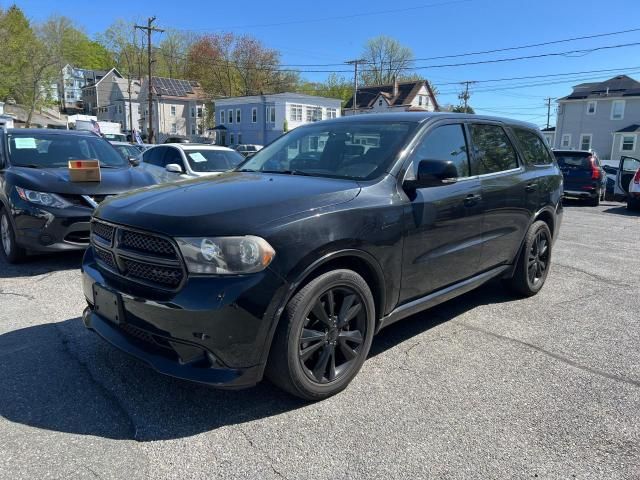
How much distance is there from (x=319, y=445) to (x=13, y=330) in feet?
9.47

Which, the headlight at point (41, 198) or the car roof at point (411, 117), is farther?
the headlight at point (41, 198)

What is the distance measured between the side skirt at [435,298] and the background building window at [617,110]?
1870 inches

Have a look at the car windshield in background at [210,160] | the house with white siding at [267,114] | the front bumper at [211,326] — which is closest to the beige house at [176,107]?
the house with white siding at [267,114]

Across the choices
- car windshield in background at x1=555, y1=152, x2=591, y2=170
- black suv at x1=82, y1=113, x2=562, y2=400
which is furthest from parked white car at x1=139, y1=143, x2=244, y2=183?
car windshield in background at x1=555, y1=152, x2=591, y2=170

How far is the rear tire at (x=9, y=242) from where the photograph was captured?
5.76 metres

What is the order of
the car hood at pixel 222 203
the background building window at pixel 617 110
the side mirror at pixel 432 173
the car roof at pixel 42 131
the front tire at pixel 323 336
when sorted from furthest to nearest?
the background building window at pixel 617 110 < the car roof at pixel 42 131 < the side mirror at pixel 432 173 < the front tire at pixel 323 336 < the car hood at pixel 222 203

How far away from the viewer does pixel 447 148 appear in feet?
12.8

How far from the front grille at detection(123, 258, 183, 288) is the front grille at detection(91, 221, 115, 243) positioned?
26cm

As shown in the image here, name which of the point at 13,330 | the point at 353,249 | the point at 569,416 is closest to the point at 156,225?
the point at 353,249

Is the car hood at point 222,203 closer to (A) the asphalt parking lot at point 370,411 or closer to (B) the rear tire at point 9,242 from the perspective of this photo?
(A) the asphalt parking lot at point 370,411

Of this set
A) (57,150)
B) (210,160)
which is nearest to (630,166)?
(210,160)

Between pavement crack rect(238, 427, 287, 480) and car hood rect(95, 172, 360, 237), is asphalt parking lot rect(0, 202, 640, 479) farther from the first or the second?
car hood rect(95, 172, 360, 237)

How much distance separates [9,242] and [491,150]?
5551mm

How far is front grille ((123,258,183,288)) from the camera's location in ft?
8.47
